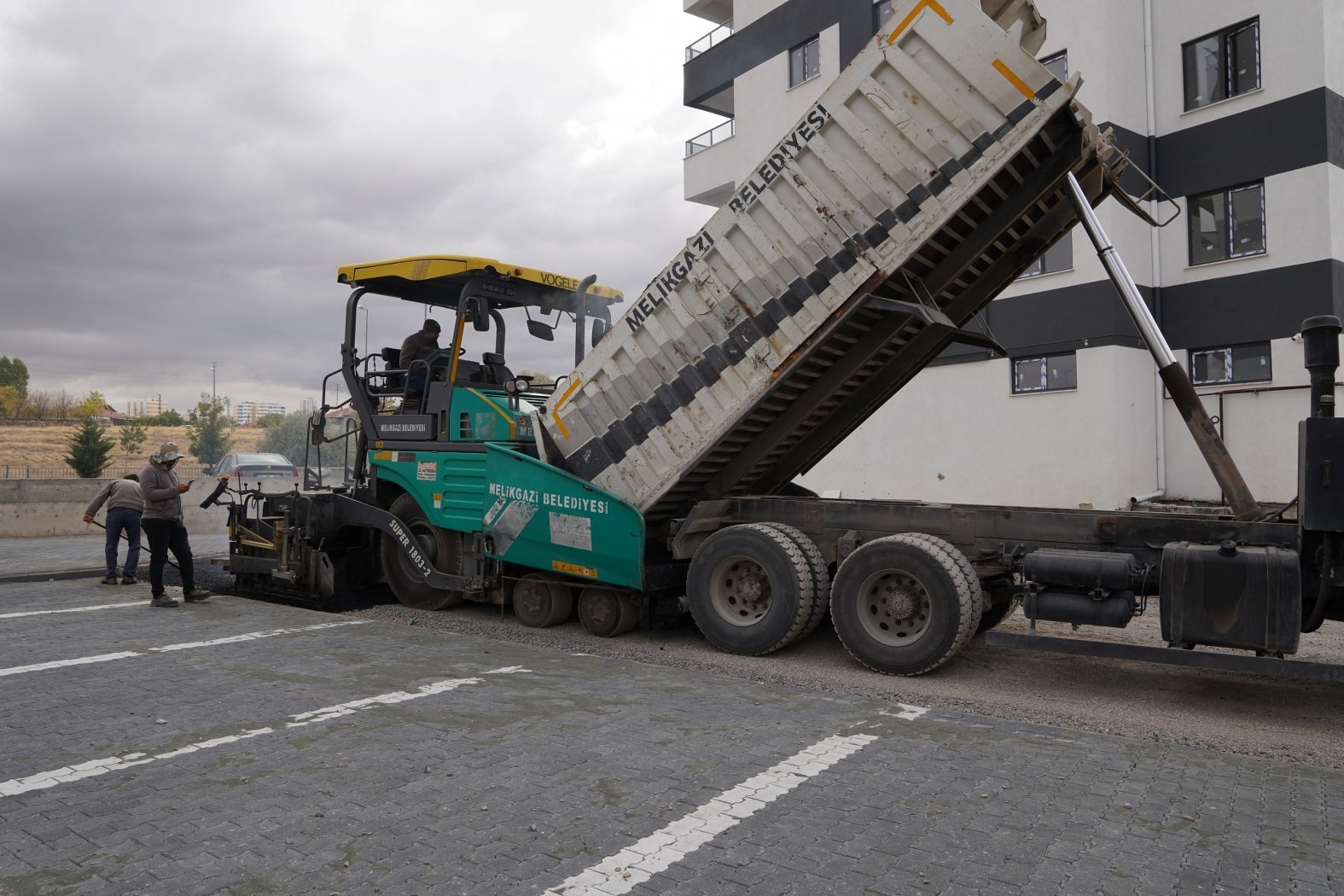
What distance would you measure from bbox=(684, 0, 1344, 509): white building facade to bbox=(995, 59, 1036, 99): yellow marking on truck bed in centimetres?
880

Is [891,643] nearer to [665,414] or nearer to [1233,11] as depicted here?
[665,414]

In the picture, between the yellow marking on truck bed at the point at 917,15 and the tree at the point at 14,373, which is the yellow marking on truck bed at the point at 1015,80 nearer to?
the yellow marking on truck bed at the point at 917,15

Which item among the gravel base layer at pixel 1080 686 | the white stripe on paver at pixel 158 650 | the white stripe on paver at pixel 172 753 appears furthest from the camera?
the white stripe on paver at pixel 158 650

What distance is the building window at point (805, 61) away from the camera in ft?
62.5

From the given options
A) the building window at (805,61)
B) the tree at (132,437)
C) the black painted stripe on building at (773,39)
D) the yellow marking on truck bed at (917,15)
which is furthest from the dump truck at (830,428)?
the tree at (132,437)

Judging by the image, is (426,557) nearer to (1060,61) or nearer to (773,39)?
(1060,61)

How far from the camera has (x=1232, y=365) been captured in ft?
46.4

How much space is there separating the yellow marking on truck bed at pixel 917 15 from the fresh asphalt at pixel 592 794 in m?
4.48

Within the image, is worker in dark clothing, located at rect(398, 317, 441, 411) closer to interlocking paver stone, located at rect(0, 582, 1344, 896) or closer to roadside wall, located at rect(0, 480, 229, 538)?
interlocking paver stone, located at rect(0, 582, 1344, 896)

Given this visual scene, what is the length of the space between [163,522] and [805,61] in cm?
1559

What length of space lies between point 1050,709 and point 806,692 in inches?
58.3

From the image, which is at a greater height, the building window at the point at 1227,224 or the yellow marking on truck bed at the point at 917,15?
the building window at the point at 1227,224

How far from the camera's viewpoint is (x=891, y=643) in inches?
253

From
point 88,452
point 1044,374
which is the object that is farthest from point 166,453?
point 88,452
